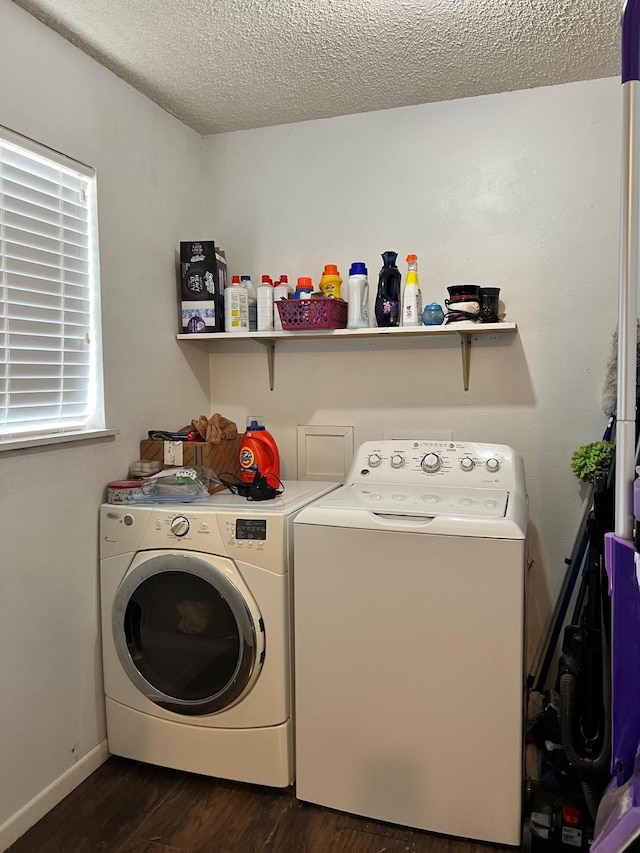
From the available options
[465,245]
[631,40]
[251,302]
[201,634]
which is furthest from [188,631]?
[631,40]

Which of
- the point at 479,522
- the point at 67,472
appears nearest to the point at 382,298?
the point at 479,522

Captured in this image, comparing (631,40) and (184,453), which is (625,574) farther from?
(184,453)

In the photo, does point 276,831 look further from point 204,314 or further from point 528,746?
point 204,314

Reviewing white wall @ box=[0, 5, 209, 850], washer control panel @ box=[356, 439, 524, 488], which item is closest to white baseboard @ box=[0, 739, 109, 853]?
white wall @ box=[0, 5, 209, 850]

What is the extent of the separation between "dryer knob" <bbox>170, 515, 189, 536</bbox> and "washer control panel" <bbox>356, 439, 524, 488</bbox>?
0.62m

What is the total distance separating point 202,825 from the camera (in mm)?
1851

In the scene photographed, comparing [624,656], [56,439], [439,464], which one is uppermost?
[56,439]

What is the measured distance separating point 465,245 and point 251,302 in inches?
33.9

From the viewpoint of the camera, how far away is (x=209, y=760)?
2.02 metres

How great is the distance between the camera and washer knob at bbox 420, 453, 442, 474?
219cm

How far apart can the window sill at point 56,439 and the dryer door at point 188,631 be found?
0.42 m

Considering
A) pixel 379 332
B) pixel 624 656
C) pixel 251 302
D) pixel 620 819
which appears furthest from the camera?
pixel 251 302

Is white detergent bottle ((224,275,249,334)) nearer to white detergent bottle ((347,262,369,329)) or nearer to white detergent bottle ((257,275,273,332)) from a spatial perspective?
white detergent bottle ((257,275,273,332))

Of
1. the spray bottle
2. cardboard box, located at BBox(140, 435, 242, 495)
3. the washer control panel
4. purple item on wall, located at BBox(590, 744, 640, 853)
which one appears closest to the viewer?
purple item on wall, located at BBox(590, 744, 640, 853)
